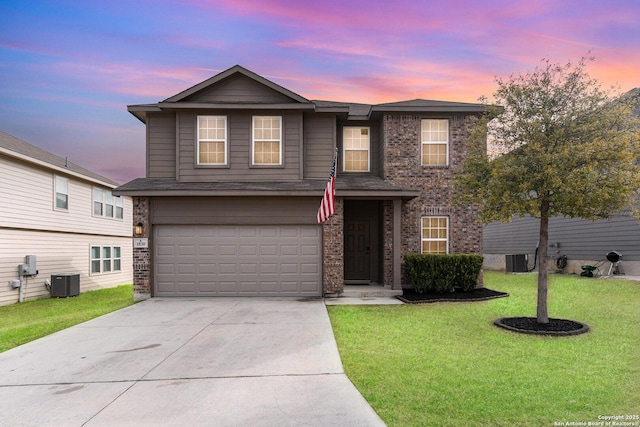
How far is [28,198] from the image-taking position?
1447 cm

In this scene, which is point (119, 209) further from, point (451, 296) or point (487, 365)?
point (487, 365)

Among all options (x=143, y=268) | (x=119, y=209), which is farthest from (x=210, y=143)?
(x=119, y=209)

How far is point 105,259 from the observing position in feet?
64.8

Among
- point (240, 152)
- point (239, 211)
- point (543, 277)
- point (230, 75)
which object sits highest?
point (230, 75)

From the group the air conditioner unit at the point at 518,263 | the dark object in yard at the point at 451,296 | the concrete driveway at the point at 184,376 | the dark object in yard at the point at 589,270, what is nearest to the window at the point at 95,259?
the concrete driveway at the point at 184,376

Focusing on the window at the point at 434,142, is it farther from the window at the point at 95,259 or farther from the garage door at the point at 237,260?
the window at the point at 95,259

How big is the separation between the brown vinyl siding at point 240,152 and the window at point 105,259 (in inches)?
368

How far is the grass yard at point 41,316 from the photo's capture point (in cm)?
803

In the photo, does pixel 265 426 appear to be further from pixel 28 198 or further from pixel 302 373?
pixel 28 198

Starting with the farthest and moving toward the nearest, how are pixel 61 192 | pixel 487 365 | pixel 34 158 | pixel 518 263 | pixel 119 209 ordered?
pixel 119 209 → pixel 518 263 → pixel 61 192 → pixel 34 158 → pixel 487 365

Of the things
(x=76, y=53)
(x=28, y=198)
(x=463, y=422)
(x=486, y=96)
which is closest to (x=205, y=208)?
(x=28, y=198)

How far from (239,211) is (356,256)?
15.5ft

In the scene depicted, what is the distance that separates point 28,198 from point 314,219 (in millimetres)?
11103

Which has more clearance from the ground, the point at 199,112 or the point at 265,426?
the point at 199,112
